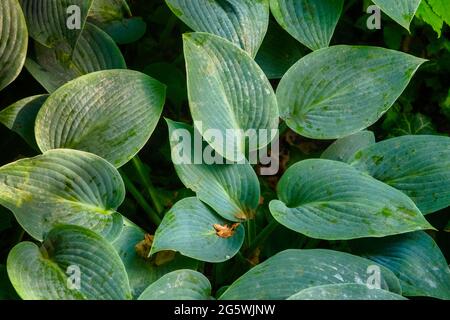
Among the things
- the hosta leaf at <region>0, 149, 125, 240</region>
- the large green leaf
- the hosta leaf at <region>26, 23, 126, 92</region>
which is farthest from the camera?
the large green leaf

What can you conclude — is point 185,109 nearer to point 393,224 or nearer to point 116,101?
point 116,101

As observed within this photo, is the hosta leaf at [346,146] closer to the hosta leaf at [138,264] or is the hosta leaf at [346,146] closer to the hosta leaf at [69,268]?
the hosta leaf at [138,264]

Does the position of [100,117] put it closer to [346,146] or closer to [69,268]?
[69,268]

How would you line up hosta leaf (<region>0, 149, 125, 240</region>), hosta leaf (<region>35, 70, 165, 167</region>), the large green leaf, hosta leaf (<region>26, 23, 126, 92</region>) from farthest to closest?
the large green leaf → hosta leaf (<region>26, 23, 126, 92</region>) → hosta leaf (<region>35, 70, 165, 167</region>) → hosta leaf (<region>0, 149, 125, 240</region>)

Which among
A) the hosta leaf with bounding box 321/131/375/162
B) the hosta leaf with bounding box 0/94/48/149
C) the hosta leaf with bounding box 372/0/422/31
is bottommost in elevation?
the hosta leaf with bounding box 321/131/375/162

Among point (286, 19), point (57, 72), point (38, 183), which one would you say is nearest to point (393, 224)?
point (286, 19)

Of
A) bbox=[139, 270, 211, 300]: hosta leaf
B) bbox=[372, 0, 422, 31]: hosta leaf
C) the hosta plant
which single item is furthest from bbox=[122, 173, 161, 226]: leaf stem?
bbox=[372, 0, 422, 31]: hosta leaf

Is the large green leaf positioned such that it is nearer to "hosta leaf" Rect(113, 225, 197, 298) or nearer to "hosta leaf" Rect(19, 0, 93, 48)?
"hosta leaf" Rect(19, 0, 93, 48)
